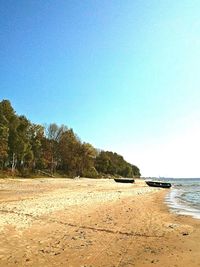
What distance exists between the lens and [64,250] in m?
11.0

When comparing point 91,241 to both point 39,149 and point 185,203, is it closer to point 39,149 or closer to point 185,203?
point 185,203

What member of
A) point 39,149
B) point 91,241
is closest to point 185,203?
point 91,241

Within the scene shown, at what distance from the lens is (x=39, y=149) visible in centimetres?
9694

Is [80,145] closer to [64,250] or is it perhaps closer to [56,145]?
[56,145]

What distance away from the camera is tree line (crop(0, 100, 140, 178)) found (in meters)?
75.4

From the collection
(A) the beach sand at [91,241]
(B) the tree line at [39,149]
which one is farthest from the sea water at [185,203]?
(B) the tree line at [39,149]

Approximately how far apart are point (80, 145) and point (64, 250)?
108 m

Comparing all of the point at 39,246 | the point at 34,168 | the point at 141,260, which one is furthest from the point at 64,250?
the point at 34,168

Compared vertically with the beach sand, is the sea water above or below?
above

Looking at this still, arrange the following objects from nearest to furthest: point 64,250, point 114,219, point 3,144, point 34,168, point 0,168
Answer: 1. point 64,250
2. point 114,219
3. point 3,144
4. point 0,168
5. point 34,168

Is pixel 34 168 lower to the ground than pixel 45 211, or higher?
higher

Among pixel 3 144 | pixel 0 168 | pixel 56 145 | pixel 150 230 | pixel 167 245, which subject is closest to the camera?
pixel 167 245

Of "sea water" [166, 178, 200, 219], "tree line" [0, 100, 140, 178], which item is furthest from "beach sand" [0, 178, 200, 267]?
"tree line" [0, 100, 140, 178]

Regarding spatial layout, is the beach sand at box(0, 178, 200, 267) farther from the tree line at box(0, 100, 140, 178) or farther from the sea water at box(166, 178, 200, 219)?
the tree line at box(0, 100, 140, 178)
